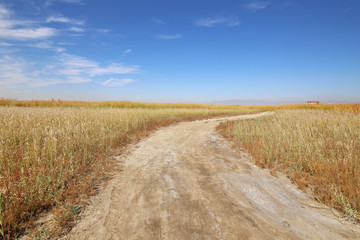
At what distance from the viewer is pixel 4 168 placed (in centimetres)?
376

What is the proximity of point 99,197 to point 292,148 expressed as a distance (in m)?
6.09

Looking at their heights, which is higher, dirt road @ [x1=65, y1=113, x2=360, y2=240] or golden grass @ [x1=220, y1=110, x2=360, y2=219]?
golden grass @ [x1=220, y1=110, x2=360, y2=219]

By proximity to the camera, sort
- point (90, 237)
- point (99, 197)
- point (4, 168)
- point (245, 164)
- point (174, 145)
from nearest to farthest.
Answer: point (90, 237)
point (99, 197)
point (4, 168)
point (245, 164)
point (174, 145)

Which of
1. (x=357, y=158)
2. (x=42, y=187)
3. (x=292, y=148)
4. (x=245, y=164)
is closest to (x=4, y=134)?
(x=42, y=187)

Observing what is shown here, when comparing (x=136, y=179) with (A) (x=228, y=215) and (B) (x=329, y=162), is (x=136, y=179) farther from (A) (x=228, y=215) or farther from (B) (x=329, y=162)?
(B) (x=329, y=162)

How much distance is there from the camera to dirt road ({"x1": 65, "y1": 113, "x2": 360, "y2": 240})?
8.21ft

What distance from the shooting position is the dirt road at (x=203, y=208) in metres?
2.50

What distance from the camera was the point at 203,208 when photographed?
302 centimetres

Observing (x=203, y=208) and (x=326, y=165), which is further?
(x=326, y=165)

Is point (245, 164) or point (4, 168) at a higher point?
point (4, 168)

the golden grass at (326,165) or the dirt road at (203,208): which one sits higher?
the golden grass at (326,165)

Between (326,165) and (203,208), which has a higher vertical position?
(326,165)

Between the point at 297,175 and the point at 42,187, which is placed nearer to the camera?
→ the point at 42,187

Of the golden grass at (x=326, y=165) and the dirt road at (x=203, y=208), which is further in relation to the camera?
the golden grass at (x=326, y=165)
